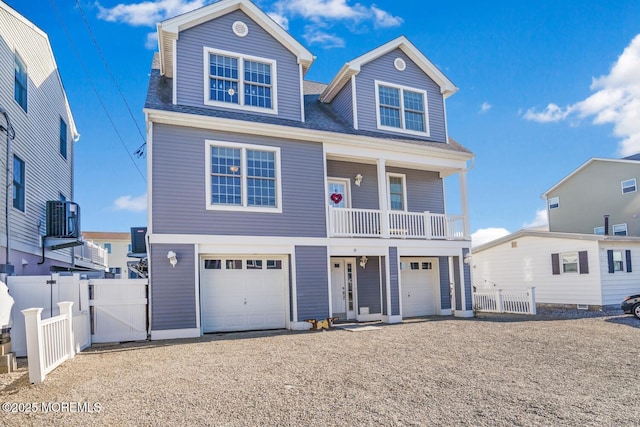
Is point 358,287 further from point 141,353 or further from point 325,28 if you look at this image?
point 325,28

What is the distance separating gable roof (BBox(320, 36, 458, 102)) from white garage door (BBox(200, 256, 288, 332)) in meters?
6.48

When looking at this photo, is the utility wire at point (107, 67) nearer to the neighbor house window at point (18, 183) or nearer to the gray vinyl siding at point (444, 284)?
the neighbor house window at point (18, 183)

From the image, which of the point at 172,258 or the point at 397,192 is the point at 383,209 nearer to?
the point at 397,192

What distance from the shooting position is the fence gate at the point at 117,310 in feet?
34.3

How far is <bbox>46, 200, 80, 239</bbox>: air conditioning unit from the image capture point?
13922 millimetres

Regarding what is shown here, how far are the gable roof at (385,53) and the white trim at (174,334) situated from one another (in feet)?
30.3

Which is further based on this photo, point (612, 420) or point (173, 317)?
point (173, 317)

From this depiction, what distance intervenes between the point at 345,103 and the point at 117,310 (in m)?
9.46

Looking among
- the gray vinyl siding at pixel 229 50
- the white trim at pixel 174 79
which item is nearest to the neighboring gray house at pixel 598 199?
the gray vinyl siding at pixel 229 50

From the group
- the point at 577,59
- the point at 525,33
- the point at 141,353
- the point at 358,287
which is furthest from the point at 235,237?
the point at 577,59

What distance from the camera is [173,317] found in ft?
35.7

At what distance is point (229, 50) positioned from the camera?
12.6 metres

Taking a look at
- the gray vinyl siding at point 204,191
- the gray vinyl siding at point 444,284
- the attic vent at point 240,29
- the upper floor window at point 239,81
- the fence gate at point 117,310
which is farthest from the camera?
the gray vinyl siding at point 444,284

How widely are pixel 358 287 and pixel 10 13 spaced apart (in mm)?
13050
